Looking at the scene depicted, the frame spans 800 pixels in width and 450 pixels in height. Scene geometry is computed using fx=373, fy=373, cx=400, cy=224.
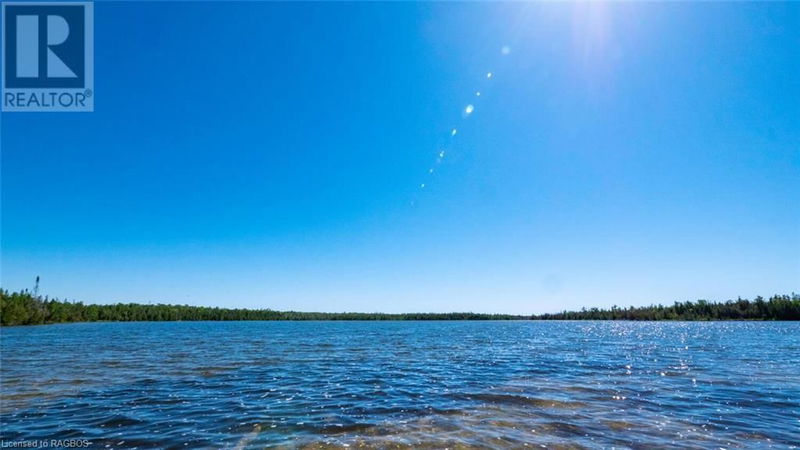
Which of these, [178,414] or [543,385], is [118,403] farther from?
[543,385]

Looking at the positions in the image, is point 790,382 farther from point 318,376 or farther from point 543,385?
point 318,376

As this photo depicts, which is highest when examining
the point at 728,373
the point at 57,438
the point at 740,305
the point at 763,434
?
the point at 57,438

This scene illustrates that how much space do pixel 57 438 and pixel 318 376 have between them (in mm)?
12588

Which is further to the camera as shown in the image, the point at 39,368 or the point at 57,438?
the point at 39,368

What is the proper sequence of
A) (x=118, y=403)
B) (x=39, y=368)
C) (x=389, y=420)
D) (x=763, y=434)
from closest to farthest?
(x=763, y=434), (x=389, y=420), (x=118, y=403), (x=39, y=368)

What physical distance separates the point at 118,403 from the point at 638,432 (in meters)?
19.0

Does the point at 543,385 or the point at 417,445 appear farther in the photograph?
the point at 543,385

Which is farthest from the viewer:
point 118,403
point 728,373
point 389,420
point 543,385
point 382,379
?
point 728,373

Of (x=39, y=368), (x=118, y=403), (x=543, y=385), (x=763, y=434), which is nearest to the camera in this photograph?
(x=763, y=434)

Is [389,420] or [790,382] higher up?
[389,420]

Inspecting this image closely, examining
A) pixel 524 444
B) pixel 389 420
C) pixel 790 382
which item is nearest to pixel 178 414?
pixel 389 420

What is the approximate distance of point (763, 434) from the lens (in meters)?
11.4

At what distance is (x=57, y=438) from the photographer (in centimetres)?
1093

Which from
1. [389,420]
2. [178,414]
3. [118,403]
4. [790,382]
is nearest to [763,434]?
[389,420]
